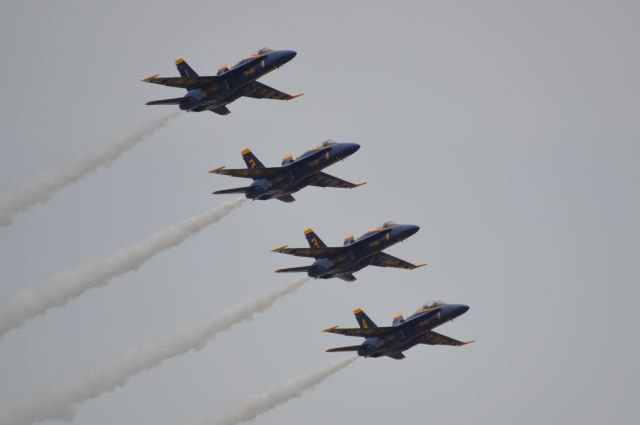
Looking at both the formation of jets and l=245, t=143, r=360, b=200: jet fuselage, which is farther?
l=245, t=143, r=360, b=200: jet fuselage

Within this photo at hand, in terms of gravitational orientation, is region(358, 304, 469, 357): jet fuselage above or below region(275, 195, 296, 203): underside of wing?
below

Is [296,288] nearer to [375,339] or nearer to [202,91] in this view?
[375,339]

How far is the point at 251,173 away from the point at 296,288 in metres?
11.1

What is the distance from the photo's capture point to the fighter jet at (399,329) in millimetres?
109188

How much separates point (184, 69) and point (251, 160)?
9.43 metres

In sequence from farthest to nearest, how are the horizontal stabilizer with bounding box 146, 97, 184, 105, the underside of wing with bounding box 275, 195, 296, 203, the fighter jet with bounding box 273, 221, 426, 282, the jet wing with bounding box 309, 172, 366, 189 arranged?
the jet wing with bounding box 309, 172, 366, 189, the underside of wing with bounding box 275, 195, 296, 203, the fighter jet with bounding box 273, 221, 426, 282, the horizontal stabilizer with bounding box 146, 97, 184, 105

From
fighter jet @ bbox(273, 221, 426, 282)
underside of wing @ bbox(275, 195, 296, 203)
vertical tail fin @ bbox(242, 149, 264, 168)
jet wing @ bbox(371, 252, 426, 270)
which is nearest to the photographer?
fighter jet @ bbox(273, 221, 426, 282)

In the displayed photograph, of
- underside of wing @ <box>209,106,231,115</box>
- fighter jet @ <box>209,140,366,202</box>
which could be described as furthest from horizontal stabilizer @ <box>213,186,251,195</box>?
underside of wing @ <box>209,106,231,115</box>

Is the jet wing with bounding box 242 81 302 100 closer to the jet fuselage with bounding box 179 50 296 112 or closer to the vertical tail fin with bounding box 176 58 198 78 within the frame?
the jet fuselage with bounding box 179 50 296 112

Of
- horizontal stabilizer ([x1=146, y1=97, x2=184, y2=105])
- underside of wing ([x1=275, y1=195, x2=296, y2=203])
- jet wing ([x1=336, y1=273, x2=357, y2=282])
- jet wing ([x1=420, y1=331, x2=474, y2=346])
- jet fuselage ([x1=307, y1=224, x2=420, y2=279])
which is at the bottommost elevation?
jet wing ([x1=420, y1=331, x2=474, y2=346])

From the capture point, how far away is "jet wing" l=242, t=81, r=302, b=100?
4451 inches

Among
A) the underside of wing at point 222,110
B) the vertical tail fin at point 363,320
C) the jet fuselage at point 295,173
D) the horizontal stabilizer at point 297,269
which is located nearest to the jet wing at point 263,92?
the underside of wing at point 222,110

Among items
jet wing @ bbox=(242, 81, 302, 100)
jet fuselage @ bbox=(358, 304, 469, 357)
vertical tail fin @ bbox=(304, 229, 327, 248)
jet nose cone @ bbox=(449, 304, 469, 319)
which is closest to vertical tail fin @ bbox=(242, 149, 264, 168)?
jet wing @ bbox=(242, 81, 302, 100)

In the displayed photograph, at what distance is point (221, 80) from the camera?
108 meters
